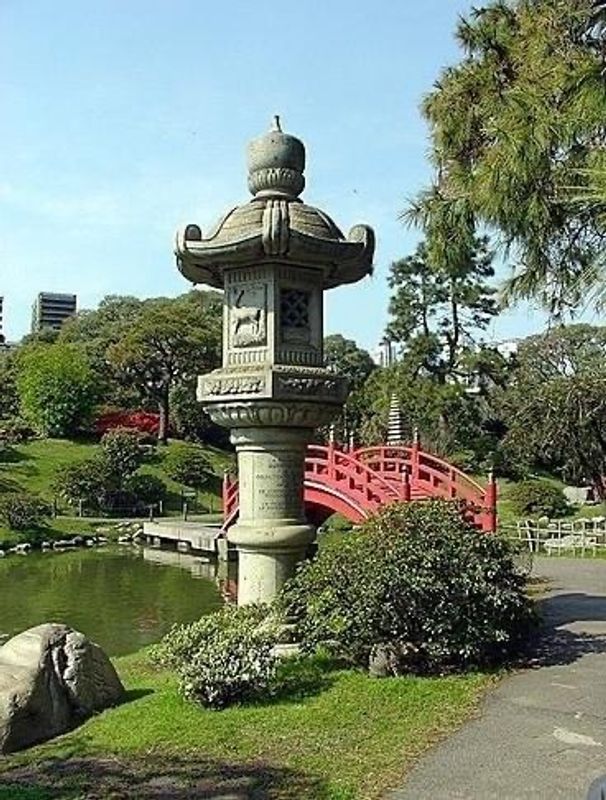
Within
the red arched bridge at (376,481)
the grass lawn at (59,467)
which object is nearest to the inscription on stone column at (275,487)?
the red arched bridge at (376,481)

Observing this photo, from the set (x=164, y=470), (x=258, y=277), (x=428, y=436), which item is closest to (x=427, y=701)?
(x=258, y=277)

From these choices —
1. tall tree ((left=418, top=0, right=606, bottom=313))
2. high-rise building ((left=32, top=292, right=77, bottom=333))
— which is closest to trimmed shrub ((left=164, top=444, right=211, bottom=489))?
tall tree ((left=418, top=0, right=606, bottom=313))

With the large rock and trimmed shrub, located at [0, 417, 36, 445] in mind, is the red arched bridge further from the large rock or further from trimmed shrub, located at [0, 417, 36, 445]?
trimmed shrub, located at [0, 417, 36, 445]

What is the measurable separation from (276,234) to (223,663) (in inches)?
145

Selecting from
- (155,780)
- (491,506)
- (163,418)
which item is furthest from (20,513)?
(155,780)

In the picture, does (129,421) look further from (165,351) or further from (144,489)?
(144,489)

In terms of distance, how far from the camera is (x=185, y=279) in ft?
32.3

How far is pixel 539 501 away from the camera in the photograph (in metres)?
32.3

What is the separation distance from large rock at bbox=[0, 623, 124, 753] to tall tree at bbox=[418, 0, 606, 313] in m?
4.59

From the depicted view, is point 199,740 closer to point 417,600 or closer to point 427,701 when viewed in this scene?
point 427,701

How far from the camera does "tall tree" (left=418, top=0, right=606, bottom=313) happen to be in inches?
337

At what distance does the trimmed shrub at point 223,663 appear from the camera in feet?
22.5

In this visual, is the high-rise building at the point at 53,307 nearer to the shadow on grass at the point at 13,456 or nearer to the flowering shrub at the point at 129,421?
the flowering shrub at the point at 129,421

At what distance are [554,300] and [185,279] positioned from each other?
393 centimetres
